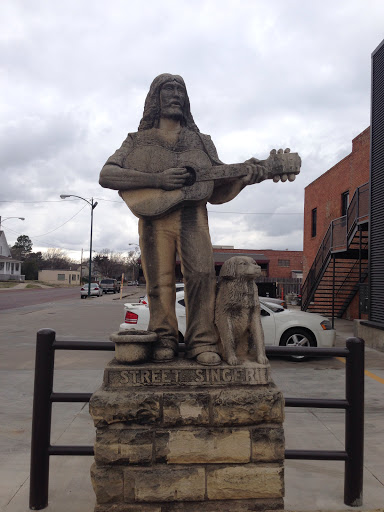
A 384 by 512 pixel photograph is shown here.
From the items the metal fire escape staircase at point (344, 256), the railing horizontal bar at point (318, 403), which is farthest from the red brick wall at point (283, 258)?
the railing horizontal bar at point (318, 403)

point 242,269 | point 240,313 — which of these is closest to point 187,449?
point 240,313

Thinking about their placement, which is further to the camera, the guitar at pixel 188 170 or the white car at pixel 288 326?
the white car at pixel 288 326

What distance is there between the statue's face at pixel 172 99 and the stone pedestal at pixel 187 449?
1.90m

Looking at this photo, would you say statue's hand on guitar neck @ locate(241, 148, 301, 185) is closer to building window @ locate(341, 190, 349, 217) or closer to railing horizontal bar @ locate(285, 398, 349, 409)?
railing horizontal bar @ locate(285, 398, 349, 409)

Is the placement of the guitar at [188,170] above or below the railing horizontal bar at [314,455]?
above

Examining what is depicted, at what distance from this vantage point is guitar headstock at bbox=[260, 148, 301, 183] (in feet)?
9.32

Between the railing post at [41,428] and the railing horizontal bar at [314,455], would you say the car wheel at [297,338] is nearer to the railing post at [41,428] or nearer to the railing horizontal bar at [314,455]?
the railing horizontal bar at [314,455]

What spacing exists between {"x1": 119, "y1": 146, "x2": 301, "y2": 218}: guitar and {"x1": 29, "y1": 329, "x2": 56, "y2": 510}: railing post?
1211 mm

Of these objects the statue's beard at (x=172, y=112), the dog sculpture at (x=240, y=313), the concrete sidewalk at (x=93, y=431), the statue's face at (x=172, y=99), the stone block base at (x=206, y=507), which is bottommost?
the concrete sidewalk at (x=93, y=431)

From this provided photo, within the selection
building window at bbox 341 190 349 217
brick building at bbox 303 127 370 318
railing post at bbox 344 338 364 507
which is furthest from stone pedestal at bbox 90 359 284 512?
building window at bbox 341 190 349 217

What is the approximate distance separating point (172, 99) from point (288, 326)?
6308mm

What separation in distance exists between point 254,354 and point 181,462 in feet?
2.69

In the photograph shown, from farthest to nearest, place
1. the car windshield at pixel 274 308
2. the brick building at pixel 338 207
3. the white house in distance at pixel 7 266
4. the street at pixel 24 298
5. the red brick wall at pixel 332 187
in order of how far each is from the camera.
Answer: the white house in distance at pixel 7 266 → the street at pixel 24 298 → the red brick wall at pixel 332 187 → the brick building at pixel 338 207 → the car windshield at pixel 274 308

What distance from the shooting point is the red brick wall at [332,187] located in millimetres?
14953
